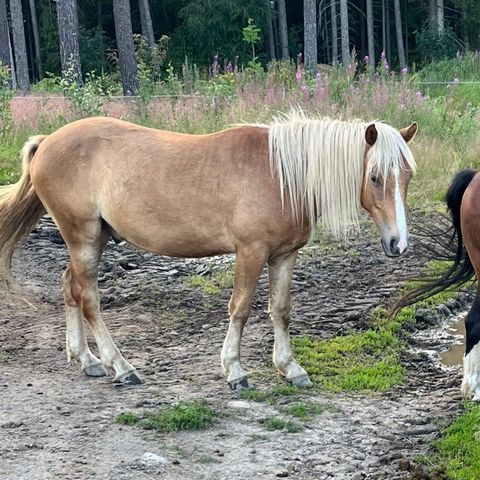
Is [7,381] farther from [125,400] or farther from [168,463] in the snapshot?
[168,463]

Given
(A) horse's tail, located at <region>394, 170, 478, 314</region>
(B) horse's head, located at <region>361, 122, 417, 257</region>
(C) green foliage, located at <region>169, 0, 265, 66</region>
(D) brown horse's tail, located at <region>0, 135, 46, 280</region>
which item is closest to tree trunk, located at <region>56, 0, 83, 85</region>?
(D) brown horse's tail, located at <region>0, 135, 46, 280</region>

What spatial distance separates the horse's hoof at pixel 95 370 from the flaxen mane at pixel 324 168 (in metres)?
1.52

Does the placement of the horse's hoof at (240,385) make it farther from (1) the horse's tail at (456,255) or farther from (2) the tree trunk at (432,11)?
(2) the tree trunk at (432,11)

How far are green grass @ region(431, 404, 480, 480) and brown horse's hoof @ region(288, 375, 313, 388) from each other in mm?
886

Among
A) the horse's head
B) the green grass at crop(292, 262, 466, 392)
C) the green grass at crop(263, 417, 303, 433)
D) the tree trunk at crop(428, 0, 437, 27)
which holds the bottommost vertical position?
the green grass at crop(292, 262, 466, 392)

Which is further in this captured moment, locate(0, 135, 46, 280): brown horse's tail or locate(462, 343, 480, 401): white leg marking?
locate(0, 135, 46, 280): brown horse's tail

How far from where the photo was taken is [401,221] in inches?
161

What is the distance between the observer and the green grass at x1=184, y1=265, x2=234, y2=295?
6465 mm

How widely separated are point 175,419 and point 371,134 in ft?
5.86

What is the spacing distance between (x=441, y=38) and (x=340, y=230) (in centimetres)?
2686

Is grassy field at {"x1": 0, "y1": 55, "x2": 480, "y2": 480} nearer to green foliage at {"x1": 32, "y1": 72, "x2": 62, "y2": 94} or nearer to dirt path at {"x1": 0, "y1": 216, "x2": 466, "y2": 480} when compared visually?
green foliage at {"x1": 32, "y1": 72, "x2": 62, "y2": 94}

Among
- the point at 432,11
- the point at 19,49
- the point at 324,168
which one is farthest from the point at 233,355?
the point at 432,11

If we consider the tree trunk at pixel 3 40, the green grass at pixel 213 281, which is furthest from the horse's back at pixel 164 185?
the tree trunk at pixel 3 40

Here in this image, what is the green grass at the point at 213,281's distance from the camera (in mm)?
6465
